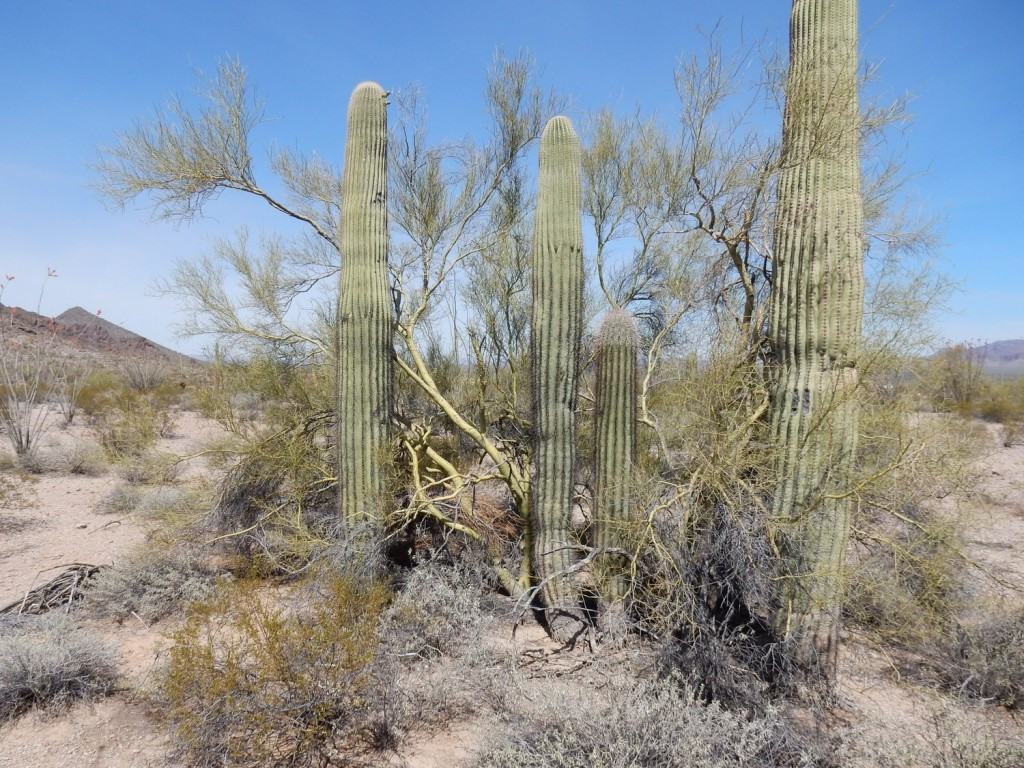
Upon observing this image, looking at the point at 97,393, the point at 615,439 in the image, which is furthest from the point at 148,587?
the point at 97,393

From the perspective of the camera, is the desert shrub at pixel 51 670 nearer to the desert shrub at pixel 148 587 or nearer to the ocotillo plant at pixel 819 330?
the desert shrub at pixel 148 587

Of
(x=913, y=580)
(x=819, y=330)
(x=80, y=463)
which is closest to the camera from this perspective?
(x=819, y=330)

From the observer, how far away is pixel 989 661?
14.3 ft

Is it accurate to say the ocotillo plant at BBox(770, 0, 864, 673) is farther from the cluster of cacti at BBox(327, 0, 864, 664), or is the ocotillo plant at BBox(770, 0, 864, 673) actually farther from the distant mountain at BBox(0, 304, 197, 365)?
the distant mountain at BBox(0, 304, 197, 365)

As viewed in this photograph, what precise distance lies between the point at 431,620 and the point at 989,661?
4.09 metres

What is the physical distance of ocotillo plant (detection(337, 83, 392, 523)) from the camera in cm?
550

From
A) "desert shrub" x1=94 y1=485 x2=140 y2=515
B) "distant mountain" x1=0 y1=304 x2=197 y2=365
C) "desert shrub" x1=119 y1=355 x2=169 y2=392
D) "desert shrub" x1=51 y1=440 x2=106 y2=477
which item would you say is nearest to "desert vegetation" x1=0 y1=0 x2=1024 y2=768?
"desert shrub" x1=94 y1=485 x2=140 y2=515

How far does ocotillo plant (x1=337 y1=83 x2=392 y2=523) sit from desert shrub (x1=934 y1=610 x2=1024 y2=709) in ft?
15.3

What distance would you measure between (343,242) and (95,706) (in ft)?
13.3

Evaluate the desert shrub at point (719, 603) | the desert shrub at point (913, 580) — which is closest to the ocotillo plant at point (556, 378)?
the desert shrub at point (719, 603)

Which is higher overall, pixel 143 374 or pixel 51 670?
pixel 143 374

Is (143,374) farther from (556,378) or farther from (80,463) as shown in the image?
(556,378)

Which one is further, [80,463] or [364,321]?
[80,463]

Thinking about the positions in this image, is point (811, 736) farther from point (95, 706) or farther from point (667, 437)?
point (95, 706)
